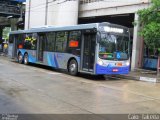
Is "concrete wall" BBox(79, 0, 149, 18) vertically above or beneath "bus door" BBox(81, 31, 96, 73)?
above

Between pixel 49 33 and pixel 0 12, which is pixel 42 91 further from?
pixel 0 12

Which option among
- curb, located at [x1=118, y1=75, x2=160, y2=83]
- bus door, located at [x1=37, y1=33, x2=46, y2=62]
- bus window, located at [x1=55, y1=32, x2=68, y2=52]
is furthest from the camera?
bus door, located at [x1=37, y1=33, x2=46, y2=62]

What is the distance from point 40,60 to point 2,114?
53.2 feet

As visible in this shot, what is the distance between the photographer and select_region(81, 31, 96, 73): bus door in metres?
18.9

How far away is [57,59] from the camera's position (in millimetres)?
22297

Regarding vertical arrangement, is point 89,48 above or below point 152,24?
below

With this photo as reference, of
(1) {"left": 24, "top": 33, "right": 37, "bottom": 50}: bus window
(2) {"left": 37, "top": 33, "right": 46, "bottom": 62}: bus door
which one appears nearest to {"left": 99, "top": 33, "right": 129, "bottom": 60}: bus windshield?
(2) {"left": 37, "top": 33, "right": 46, "bottom": 62}: bus door

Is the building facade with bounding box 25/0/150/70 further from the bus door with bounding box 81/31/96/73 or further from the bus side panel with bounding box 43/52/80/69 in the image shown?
the bus door with bounding box 81/31/96/73

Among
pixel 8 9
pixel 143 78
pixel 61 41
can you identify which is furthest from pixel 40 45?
pixel 8 9

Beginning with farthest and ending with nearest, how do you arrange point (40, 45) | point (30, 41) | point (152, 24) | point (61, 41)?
1. point (30, 41)
2. point (40, 45)
3. point (61, 41)
4. point (152, 24)

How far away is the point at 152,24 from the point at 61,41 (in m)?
5.57

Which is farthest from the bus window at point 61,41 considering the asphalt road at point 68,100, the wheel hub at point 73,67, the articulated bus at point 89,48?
the asphalt road at point 68,100

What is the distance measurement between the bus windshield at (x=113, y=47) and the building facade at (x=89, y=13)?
23.0 ft

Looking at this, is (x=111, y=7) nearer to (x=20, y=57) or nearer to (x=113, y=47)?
(x=20, y=57)
